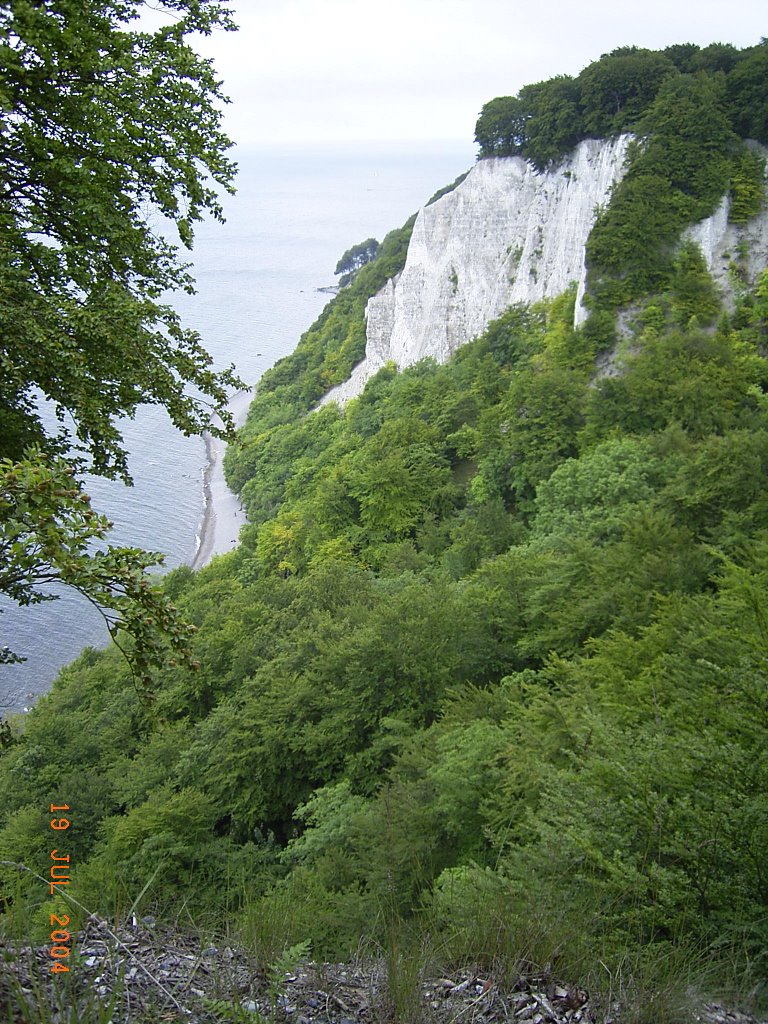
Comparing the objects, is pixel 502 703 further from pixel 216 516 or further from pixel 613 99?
pixel 216 516

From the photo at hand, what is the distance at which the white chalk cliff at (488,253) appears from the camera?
36.2 meters

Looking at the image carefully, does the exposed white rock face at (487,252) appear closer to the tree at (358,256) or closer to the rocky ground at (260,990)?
the rocky ground at (260,990)

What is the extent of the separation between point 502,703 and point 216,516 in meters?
39.2

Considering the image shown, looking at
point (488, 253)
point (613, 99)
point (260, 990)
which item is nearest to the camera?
point (260, 990)

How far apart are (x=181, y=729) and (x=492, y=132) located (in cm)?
3988

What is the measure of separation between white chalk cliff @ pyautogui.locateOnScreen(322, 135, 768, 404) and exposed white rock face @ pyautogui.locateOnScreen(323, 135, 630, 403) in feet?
0.20

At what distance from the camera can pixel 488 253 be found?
4384 cm

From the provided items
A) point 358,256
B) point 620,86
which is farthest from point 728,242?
point 358,256

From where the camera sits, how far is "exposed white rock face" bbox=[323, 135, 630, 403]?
36.4m

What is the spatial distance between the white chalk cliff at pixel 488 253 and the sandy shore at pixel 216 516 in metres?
11.3

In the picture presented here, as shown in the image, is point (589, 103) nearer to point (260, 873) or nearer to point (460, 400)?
point (460, 400)

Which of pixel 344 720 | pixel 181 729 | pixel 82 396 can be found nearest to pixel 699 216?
pixel 344 720

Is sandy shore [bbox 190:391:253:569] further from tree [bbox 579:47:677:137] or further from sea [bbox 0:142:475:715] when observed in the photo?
tree [bbox 579:47:677:137]

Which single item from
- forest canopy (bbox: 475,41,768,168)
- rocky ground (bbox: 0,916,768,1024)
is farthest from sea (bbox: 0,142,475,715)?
forest canopy (bbox: 475,41,768,168)
